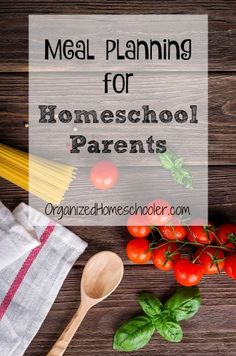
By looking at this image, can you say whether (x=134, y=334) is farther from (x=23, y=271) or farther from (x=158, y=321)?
(x=23, y=271)

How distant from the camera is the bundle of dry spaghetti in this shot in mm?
1167

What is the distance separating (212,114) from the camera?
123cm

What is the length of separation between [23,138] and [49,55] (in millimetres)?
188

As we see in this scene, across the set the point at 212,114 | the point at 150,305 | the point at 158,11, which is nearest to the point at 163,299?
the point at 150,305

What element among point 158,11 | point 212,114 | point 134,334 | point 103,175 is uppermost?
point 158,11

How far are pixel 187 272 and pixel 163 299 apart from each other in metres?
0.12

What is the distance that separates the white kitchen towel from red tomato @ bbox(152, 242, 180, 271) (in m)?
0.25

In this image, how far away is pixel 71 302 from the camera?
122cm

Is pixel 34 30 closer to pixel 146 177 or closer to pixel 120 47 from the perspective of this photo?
pixel 120 47

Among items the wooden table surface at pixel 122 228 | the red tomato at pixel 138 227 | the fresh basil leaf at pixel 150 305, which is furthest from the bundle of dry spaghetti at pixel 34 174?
the fresh basil leaf at pixel 150 305

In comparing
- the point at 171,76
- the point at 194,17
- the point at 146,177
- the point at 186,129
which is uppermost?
the point at 194,17

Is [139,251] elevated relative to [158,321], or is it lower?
elevated

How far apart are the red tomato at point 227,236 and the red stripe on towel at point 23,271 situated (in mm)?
349

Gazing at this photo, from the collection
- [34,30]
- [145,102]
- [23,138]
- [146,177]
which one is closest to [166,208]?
[146,177]
